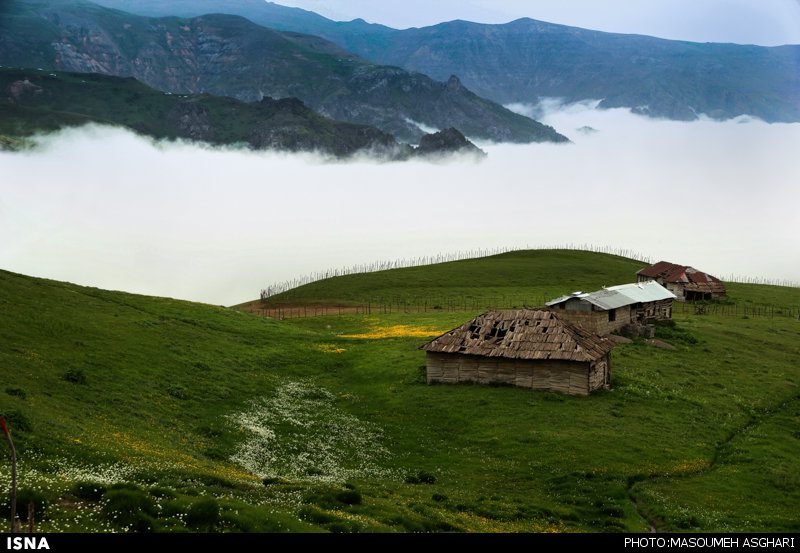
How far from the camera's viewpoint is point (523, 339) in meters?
64.6

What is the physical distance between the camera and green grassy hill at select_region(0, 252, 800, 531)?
2972 centimetres

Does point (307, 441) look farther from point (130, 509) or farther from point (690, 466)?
point (130, 509)

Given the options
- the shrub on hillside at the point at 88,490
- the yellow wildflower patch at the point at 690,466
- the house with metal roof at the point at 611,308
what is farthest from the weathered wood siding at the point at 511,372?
the shrub on hillside at the point at 88,490

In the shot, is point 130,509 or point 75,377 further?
point 75,377

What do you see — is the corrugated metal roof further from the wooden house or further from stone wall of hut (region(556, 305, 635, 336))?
the wooden house

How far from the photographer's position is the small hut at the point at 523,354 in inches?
2410

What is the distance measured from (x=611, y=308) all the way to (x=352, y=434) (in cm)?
4493

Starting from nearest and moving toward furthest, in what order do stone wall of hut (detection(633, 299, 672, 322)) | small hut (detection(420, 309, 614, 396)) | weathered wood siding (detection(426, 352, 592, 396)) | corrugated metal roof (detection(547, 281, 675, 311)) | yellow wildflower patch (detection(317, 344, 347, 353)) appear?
weathered wood siding (detection(426, 352, 592, 396)), small hut (detection(420, 309, 614, 396)), yellow wildflower patch (detection(317, 344, 347, 353)), corrugated metal roof (detection(547, 281, 675, 311)), stone wall of hut (detection(633, 299, 672, 322))

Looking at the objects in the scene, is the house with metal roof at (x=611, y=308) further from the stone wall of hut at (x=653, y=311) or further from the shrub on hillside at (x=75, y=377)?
the shrub on hillside at (x=75, y=377)

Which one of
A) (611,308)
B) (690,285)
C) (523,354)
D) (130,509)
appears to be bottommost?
(130,509)

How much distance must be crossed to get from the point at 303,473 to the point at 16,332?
30.6 meters

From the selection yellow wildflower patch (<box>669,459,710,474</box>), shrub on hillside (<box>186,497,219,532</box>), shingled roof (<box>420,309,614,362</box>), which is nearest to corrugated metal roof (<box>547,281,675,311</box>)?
shingled roof (<box>420,309,614,362</box>)

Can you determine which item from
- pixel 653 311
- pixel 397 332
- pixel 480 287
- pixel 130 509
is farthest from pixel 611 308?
pixel 480 287
